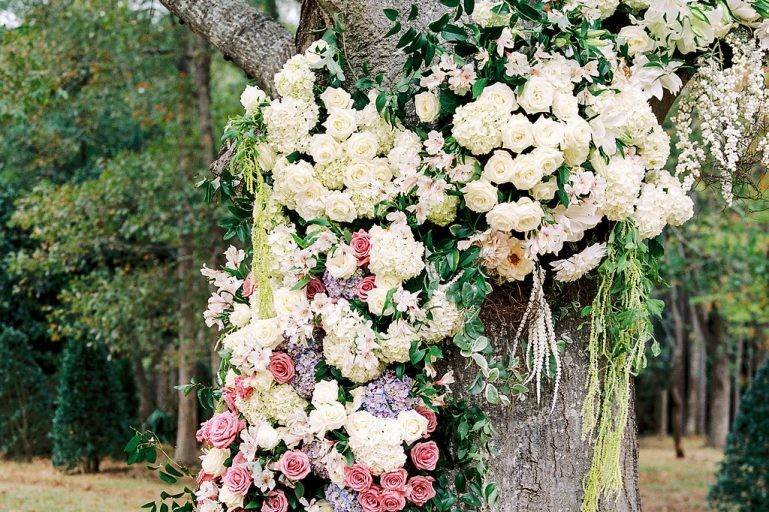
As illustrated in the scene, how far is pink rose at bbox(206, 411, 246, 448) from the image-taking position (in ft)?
9.36

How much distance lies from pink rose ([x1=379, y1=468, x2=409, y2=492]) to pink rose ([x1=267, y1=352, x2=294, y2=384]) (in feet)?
1.43

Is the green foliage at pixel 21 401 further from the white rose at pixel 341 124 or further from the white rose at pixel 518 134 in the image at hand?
the white rose at pixel 518 134

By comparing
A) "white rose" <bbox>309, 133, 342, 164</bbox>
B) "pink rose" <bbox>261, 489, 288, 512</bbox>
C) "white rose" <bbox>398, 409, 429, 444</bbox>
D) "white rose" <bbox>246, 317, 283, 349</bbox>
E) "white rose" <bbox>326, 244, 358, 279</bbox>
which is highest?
"white rose" <bbox>309, 133, 342, 164</bbox>

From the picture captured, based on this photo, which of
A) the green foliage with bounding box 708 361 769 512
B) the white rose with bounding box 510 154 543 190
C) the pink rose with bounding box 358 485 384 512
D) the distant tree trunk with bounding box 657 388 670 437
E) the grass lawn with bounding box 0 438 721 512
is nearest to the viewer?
the white rose with bounding box 510 154 543 190

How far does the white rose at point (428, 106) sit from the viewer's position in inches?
108

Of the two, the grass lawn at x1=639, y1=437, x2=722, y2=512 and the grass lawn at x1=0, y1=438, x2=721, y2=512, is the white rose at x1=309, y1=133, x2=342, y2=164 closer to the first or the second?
the grass lawn at x1=0, y1=438, x2=721, y2=512

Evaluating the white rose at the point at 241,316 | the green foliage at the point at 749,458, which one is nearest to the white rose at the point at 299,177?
the white rose at the point at 241,316

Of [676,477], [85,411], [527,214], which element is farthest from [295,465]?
[676,477]

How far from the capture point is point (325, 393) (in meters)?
2.70

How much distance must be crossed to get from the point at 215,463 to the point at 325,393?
51 centimetres

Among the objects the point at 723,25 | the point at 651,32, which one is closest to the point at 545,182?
the point at 651,32

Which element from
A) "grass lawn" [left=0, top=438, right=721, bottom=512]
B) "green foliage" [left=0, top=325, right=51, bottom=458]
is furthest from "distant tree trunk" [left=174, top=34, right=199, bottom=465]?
"green foliage" [left=0, top=325, right=51, bottom=458]

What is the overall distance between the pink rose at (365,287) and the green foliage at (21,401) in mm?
11951

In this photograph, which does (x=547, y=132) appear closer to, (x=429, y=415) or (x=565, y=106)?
(x=565, y=106)
